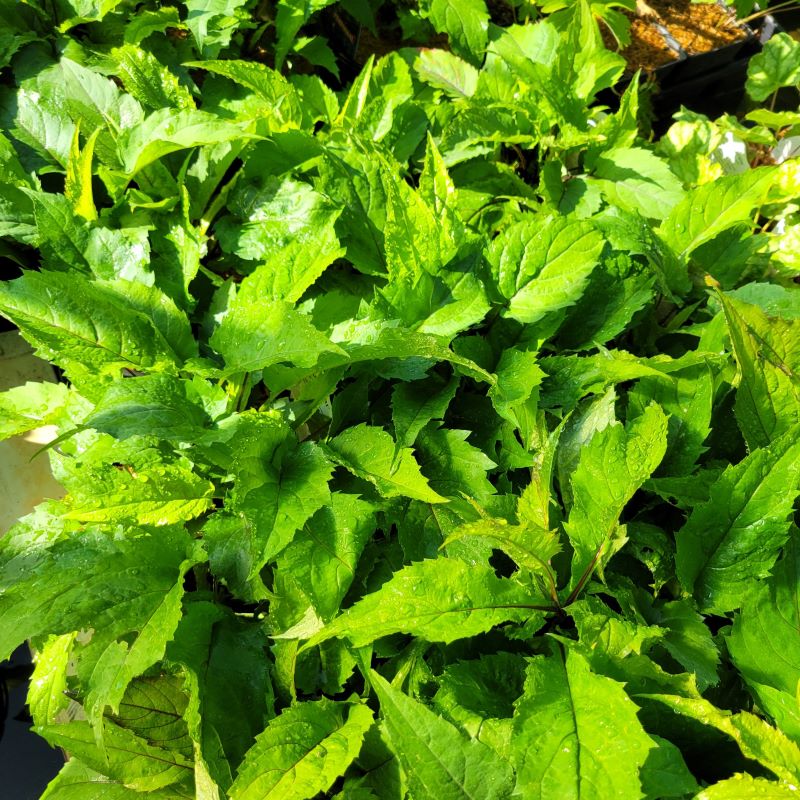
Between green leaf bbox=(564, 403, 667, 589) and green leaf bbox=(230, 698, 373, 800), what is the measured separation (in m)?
0.34

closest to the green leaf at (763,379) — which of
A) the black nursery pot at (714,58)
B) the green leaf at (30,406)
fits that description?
the green leaf at (30,406)

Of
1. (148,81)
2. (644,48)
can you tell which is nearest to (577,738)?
(148,81)

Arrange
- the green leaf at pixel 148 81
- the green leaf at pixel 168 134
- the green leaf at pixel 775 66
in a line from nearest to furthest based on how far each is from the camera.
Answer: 1. the green leaf at pixel 168 134
2. the green leaf at pixel 148 81
3. the green leaf at pixel 775 66

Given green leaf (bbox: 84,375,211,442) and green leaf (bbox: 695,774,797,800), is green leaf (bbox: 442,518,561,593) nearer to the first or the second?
green leaf (bbox: 695,774,797,800)

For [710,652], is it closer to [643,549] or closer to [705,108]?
[643,549]

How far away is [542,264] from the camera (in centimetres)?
115

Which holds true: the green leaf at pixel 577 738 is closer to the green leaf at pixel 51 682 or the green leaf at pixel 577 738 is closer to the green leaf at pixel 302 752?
the green leaf at pixel 302 752

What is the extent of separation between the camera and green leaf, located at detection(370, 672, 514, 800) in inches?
30.0

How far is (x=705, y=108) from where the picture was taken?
243cm

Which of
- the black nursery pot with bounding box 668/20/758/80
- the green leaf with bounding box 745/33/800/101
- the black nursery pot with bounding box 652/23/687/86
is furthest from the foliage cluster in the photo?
the black nursery pot with bounding box 668/20/758/80

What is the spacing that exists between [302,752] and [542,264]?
796mm

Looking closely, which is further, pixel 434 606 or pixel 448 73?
pixel 448 73

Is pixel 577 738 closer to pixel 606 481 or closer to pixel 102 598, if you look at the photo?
pixel 606 481

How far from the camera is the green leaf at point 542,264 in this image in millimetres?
1123
